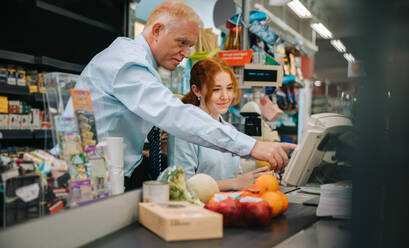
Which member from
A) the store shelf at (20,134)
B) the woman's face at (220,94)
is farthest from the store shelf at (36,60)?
the woman's face at (220,94)

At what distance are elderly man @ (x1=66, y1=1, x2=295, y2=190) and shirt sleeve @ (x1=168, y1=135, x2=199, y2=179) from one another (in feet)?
0.78

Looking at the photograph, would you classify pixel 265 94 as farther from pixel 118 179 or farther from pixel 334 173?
pixel 118 179

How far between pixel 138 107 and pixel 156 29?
0.52 m

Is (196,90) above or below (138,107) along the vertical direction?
above

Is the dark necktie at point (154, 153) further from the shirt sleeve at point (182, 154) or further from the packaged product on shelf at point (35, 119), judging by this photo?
the packaged product on shelf at point (35, 119)

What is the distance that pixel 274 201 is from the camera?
147 centimetres

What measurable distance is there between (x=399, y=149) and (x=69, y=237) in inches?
34.2

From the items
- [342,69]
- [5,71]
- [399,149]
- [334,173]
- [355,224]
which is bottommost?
[334,173]

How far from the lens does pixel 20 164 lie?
3.92 feet

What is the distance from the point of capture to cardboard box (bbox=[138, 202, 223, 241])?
1093 millimetres

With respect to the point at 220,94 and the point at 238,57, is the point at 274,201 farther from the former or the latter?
the point at 238,57

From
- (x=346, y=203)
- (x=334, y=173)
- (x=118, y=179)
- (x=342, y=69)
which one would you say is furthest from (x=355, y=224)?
(x=334, y=173)

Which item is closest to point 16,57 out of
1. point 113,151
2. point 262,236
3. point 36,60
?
point 36,60

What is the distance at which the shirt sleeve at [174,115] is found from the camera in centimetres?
164
